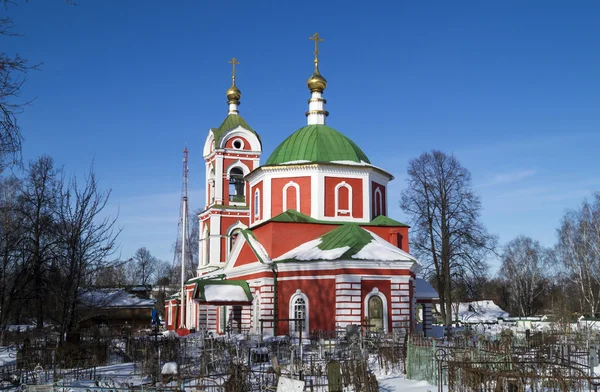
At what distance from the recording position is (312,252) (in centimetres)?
2681

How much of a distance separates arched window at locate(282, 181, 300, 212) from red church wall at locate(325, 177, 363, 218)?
53.9 inches

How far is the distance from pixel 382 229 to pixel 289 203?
178 inches

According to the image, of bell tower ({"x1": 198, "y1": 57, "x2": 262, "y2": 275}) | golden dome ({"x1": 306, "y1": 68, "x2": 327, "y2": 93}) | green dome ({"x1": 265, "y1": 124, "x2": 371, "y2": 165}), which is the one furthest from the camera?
bell tower ({"x1": 198, "y1": 57, "x2": 262, "y2": 275})

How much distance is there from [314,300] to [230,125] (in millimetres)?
18256

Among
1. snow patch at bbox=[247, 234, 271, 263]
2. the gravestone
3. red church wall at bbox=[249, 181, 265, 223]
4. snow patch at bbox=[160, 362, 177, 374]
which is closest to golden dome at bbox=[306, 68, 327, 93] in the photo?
red church wall at bbox=[249, 181, 265, 223]

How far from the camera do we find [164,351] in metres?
19.4

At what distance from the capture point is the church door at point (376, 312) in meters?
25.0

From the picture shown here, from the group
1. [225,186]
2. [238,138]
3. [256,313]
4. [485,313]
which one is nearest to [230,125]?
[238,138]

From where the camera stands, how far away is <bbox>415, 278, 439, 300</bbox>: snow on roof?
3359cm

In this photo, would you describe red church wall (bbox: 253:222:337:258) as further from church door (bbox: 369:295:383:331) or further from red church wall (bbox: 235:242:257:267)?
church door (bbox: 369:295:383:331)

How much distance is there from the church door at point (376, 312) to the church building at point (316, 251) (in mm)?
39

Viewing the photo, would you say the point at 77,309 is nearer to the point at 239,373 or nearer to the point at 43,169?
the point at 239,373

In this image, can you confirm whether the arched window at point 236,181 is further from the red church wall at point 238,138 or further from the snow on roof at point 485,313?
the snow on roof at point 485,313

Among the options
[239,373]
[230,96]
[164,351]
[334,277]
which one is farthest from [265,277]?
[230,96]
